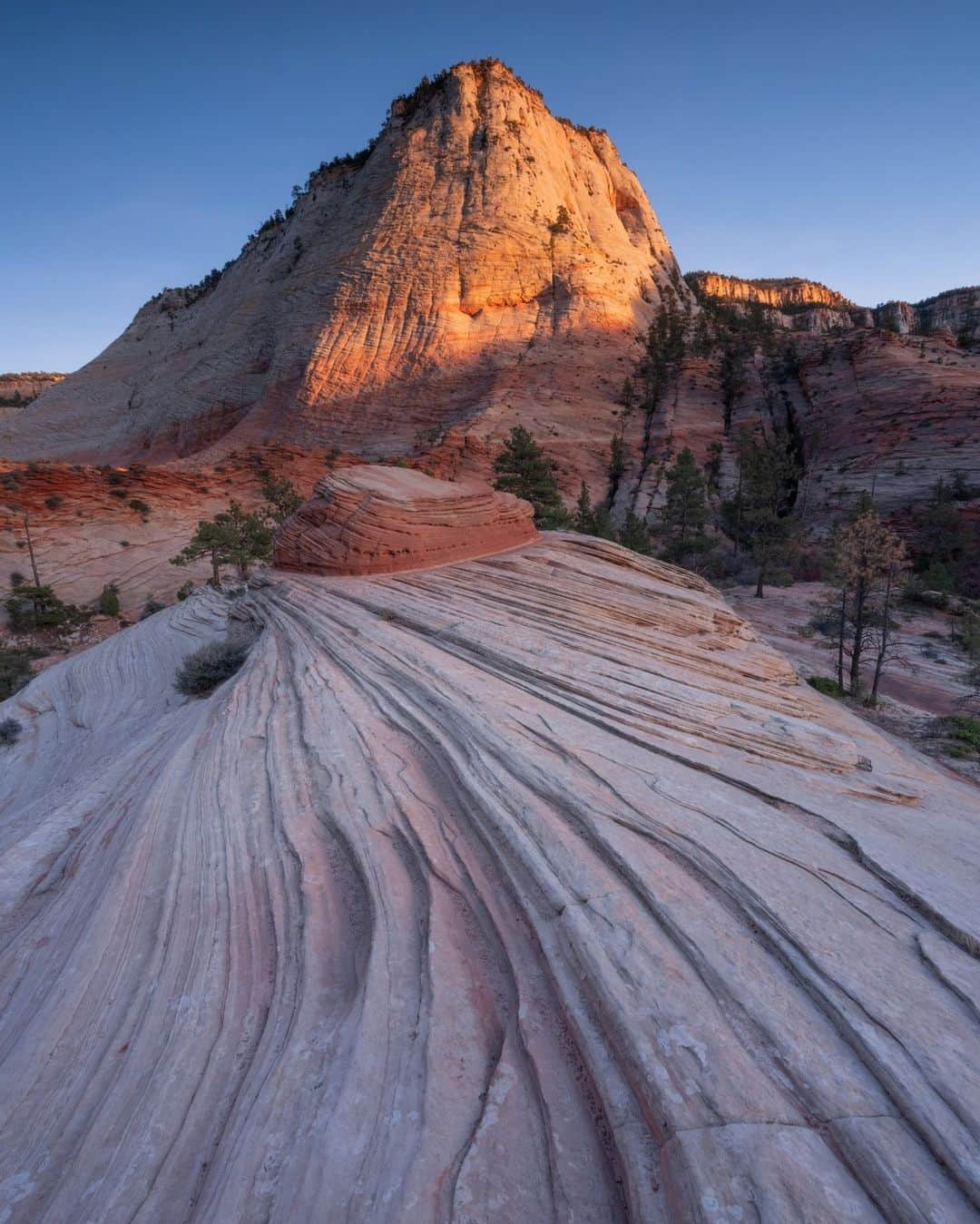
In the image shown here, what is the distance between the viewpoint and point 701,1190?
2.04 meters

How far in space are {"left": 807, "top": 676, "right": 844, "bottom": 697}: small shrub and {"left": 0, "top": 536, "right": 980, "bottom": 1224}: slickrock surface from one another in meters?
7.51

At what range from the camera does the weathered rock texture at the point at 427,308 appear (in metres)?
42.6

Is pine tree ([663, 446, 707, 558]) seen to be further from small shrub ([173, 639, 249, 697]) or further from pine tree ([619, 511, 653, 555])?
small shrub ([173, 639, 249, 697])

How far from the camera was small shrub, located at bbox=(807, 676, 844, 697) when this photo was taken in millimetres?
13602

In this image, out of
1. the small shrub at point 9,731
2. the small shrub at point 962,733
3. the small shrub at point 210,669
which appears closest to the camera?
the small shrub at point 210,669

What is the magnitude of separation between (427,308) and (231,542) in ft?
97.3

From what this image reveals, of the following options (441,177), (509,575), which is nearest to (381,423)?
(441,177)

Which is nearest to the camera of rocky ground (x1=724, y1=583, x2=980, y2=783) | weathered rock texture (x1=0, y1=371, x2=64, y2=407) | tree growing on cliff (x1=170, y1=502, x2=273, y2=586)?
rocky ground (x1=724, y1=583, x2=980, y2=783)

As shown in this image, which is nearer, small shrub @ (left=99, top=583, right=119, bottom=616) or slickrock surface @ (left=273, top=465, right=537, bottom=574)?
slickrock surface @ (left=273, top=465, right=537, bottom=574)

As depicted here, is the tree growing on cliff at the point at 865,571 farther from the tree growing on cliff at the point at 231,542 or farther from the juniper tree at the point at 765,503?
the tree growing on cliff at the point at 231,542

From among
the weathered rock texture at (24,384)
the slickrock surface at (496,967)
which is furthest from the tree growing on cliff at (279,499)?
the weathered rock texture at (24,384)

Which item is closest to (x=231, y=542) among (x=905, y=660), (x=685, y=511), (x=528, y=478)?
(x=528, y=478)

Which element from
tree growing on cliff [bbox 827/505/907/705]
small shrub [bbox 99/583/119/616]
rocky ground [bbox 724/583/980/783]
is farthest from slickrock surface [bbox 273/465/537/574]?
small shrub [bbox 99/583/119/616]

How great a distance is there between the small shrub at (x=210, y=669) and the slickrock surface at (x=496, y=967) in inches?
148
